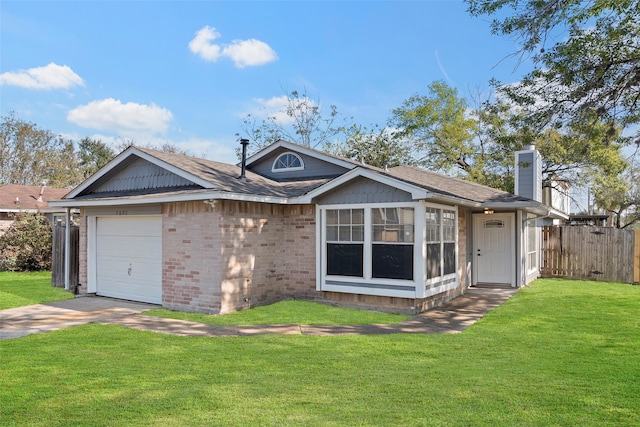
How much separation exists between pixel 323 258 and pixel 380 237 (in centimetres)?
160

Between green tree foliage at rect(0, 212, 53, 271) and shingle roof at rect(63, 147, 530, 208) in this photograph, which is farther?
green tree foliage at rect(0, 212, 53, 271)

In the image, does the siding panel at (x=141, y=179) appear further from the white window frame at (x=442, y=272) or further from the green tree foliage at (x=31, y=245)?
the green tree foliage at (x=31, y=245)

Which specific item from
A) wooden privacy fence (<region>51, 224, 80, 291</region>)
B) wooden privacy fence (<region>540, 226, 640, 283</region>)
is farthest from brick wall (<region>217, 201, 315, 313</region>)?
wooden privacy fence (<region>540, 226, 640, 283</region>)

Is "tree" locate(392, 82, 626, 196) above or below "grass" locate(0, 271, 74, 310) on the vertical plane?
above

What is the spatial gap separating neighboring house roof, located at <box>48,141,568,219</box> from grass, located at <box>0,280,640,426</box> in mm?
3249

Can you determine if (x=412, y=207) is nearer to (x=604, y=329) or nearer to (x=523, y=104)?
(x=523, y=104)

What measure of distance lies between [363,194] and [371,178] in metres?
0.50

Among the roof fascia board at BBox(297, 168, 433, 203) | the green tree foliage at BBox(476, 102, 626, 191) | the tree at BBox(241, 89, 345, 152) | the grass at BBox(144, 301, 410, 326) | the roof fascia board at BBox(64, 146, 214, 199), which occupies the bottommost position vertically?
the grass at BBox(144, 301, 410, 326)

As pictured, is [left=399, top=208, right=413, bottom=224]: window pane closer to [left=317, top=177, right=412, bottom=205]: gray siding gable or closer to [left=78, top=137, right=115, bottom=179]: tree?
[left=317, top=177, right=412, bottom=205]: gray siding gable

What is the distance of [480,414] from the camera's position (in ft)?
14.3

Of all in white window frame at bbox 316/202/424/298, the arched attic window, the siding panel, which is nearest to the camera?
white window frame at bbox 316/202/424/298

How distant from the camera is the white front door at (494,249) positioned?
46.8 ft

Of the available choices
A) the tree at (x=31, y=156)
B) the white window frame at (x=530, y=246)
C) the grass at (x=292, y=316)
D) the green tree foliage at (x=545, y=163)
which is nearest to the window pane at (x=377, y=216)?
the grass at (x=292, y=316)

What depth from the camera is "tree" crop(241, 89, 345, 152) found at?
3291cm
